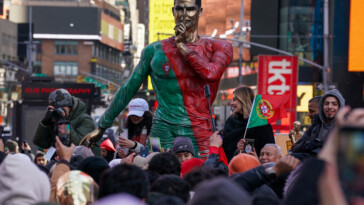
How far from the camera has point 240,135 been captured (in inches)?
386

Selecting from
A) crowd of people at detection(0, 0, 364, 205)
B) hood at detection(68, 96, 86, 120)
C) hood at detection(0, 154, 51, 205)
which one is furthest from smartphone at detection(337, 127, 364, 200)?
hood at detection(68, 96, 86, 120)

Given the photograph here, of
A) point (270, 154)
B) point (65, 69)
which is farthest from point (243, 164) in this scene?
point (65, 69)

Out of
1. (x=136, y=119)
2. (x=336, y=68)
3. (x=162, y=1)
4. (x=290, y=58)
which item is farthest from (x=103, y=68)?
(x=136, y=119)

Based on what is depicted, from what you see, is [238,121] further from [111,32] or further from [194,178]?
[111,32]

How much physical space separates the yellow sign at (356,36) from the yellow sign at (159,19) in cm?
2503

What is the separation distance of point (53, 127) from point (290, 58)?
24.0 m

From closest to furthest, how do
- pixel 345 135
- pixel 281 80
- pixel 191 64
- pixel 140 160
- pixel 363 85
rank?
1. pixel 345 135
2. pixel 140 160
3. pixel 191 64
4. pixel 281 80
5. pixel 363 85

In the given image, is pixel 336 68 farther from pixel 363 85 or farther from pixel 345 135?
pixel 345 135

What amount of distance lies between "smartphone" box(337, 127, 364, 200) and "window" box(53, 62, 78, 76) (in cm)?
13014

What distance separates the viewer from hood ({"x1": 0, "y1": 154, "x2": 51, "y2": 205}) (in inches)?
188

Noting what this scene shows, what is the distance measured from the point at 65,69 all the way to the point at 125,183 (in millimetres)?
130103

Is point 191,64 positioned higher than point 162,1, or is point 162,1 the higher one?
point 162,1

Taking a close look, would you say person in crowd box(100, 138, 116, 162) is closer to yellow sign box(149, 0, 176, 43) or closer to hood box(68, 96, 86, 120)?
hood box(68, 96, 86, 120)

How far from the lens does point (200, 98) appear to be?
29.3 ft
